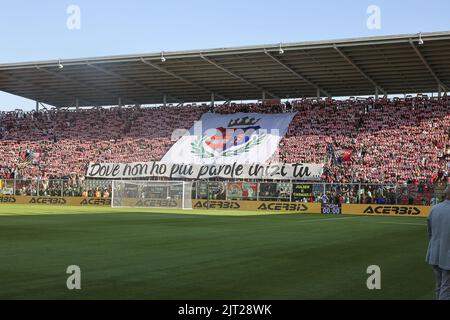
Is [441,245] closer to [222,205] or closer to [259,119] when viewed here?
[222,205]

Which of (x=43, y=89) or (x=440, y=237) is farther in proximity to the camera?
(x=43, y=89)

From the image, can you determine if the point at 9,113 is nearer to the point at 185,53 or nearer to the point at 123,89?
the point at 123,89

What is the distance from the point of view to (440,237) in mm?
8539

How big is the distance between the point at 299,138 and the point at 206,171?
844 centimetres

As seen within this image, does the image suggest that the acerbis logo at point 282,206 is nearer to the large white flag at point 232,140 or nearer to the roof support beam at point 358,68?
the large white flag at point 232,140

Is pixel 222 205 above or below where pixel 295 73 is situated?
below

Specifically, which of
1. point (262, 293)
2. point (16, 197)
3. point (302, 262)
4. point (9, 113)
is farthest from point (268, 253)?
point (9, 113)

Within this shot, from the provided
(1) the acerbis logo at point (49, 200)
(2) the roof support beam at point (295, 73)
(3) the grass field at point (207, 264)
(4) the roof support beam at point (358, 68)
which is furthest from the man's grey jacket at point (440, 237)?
(1) the acerbis logo at point (49, 200)

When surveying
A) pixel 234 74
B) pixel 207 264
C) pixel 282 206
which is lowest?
pixel 207 264

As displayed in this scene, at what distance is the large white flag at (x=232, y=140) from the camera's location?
5378 centimetres

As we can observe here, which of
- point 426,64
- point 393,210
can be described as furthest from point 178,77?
point 393,210

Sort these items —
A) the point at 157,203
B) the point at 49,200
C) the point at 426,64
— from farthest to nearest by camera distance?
the point at 49,200 → the point at 426,64 → the point at 157,203

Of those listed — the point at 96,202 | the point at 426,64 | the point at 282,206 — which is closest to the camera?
the point at 282,206

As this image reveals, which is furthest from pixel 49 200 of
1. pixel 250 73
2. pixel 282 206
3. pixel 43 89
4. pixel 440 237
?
pixel 440 237
